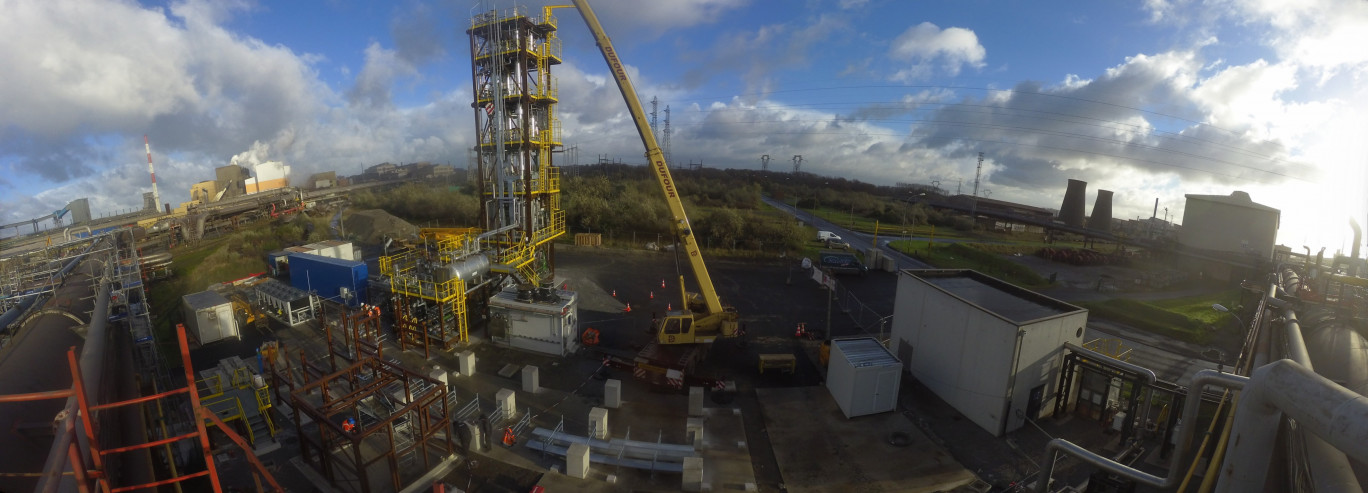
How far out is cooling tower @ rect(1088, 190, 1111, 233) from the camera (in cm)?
3978

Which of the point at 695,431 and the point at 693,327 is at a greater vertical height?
the point at 693,327

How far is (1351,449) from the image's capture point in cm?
182

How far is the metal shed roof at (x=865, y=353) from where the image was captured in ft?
34.1

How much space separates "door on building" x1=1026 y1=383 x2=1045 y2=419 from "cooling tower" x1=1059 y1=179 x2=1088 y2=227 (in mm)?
41432

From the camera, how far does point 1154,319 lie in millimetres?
16719

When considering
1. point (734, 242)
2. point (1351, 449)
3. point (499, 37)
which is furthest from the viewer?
point (734, 242)

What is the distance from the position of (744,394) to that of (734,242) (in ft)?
58.1

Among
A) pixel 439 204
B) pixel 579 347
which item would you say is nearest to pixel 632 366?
pixel 579 347

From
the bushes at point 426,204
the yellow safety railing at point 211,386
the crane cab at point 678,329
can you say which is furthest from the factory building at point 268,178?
the crane cab at point 678,329

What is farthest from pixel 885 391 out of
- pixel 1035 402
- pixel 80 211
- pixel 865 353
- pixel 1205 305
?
pixel 80 211

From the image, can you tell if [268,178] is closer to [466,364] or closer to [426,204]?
[426,204]

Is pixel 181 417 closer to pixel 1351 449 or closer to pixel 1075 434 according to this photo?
pixel 1351 449

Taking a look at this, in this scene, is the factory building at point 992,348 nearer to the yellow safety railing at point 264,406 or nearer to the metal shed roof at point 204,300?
the yellow safety railing at point 264,406

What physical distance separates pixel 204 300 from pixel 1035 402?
2155 centimetres
